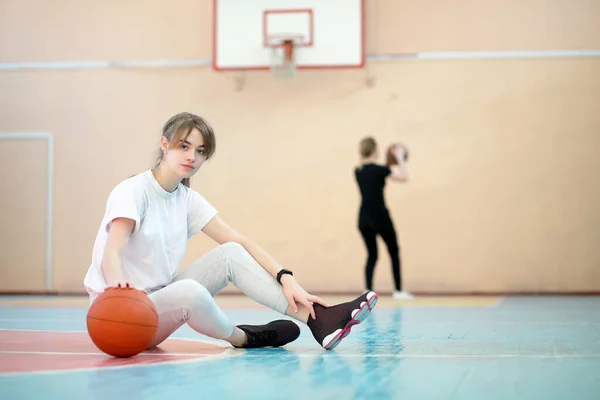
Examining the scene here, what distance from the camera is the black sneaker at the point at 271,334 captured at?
317 cm

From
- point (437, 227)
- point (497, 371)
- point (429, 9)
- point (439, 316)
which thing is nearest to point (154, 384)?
point (497, 371)

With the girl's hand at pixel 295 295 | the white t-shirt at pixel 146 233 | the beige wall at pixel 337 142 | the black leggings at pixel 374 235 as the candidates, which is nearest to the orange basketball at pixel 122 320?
the white t-shirt at pixel 146 233

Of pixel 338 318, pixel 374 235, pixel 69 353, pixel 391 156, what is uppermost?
pixel 391 156

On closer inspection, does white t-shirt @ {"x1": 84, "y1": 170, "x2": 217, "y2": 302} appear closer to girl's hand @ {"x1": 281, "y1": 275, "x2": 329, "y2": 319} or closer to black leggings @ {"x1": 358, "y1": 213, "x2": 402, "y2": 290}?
girl's hand @ {"x1": 281, "y1": 275, "x2": 329, "y2": 319}

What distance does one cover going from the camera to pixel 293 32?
8.38 m

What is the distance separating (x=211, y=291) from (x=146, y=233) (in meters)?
0.37

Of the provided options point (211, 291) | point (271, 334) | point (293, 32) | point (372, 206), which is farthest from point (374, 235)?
point (211, 291)

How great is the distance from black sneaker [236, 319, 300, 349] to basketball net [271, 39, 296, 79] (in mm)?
5548

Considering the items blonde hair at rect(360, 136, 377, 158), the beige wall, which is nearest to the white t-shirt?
blonde hair at rect(360, 136, 377, 158)

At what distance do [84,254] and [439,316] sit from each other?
205 inches

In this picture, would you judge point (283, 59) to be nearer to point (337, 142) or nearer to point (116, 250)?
point (337, 142)

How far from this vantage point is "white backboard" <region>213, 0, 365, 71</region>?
8.34 m

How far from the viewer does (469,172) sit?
8.78 m

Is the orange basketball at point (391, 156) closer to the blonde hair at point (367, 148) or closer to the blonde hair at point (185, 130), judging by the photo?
the blonde hair at point (367, 148)
